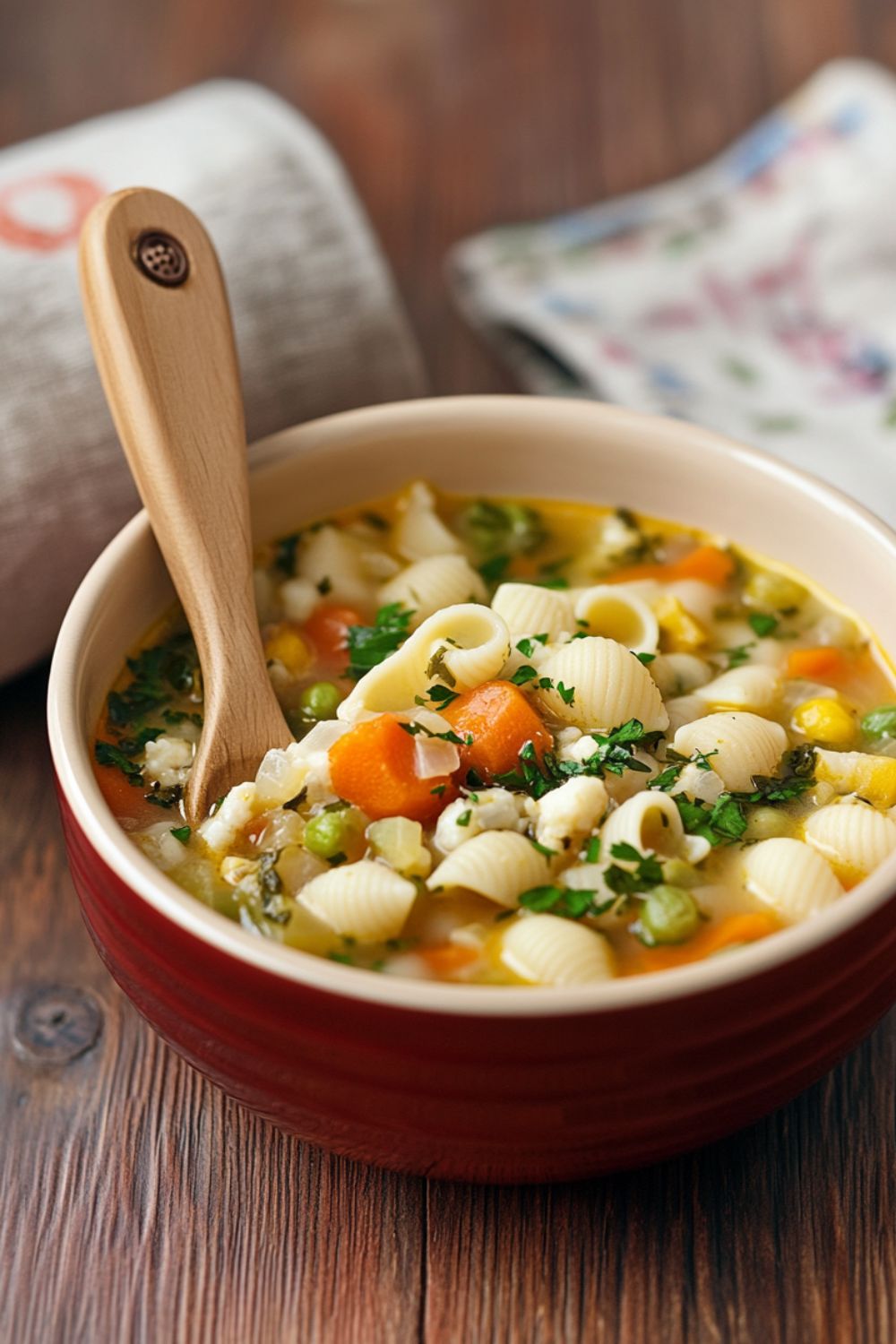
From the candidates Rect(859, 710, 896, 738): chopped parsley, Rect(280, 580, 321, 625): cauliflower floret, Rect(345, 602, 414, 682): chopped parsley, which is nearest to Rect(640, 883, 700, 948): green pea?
Rect(859, 710, 896, 738): chopped parsley

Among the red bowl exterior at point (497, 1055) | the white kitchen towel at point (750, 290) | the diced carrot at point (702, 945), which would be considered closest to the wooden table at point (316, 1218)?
the red bowl exterior at point (497, 1055)

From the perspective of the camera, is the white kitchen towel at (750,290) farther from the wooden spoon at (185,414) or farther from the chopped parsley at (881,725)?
the wooden spoon at (185,414)

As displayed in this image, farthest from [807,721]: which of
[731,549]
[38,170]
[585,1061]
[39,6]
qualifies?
[39,6]

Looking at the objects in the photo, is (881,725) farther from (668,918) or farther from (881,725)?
(668,918)

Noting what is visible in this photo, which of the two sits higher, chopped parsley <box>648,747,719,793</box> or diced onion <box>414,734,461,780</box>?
diced onion <box>414,734,461,780</box>

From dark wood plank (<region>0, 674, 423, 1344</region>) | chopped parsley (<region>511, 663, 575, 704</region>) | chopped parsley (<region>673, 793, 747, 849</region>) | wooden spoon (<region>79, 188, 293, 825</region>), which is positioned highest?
wooden spoon (<region>79, 188, 293, 825</region>)

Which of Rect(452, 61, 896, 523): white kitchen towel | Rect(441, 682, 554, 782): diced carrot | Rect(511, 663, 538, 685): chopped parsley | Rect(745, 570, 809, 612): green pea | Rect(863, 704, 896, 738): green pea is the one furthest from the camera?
Rect(452, 61, 896, 523): white kitchen towel

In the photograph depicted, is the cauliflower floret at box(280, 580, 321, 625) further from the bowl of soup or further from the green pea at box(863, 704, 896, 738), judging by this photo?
the green pea at box(863, 704, 896, 738)
